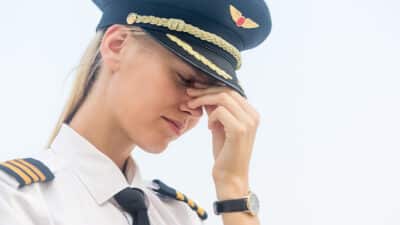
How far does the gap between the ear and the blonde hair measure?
0.15 feet

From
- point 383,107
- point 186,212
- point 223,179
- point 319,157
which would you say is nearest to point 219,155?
point 223,179

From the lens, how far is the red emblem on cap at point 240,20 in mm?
1040

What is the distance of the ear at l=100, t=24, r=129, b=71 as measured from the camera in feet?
3.27

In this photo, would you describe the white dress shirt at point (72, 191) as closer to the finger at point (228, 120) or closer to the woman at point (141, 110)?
the woman at point (141, 110)

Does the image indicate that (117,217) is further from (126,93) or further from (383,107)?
(383,107)

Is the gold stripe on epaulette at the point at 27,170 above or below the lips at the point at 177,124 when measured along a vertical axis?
below

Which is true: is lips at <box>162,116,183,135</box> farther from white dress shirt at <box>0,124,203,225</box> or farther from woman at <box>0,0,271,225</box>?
white dress shirt at <box>0,124,203,225</box>

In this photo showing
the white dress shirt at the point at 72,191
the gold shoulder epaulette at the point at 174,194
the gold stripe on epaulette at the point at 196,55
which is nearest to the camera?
the white dress shirt at the point at 72,191

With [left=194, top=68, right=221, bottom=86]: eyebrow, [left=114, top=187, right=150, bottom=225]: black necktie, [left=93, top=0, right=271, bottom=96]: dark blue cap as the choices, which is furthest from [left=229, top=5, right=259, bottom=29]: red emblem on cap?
[left=114, top=187, right=150, bottom=225]: black necktie

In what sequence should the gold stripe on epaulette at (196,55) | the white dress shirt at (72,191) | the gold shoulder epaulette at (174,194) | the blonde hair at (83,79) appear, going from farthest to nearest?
the gold shoulder epaulette at (174,194), the blonde hair at (83,79), the gold stripe on epaulette at (196,55), the white dress shirt at (72,191)

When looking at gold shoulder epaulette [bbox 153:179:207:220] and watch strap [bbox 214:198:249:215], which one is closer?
watch strap [bbox 214:198:249:215]

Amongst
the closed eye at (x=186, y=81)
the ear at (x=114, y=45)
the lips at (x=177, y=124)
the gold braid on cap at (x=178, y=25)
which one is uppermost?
the gold braid on cap at (x=178, y=25)

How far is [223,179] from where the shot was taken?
109 cm

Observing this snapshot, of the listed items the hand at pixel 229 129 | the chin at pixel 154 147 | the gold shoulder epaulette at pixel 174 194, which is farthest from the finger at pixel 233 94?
the gold shoulder epaulette at pixel 174 194
